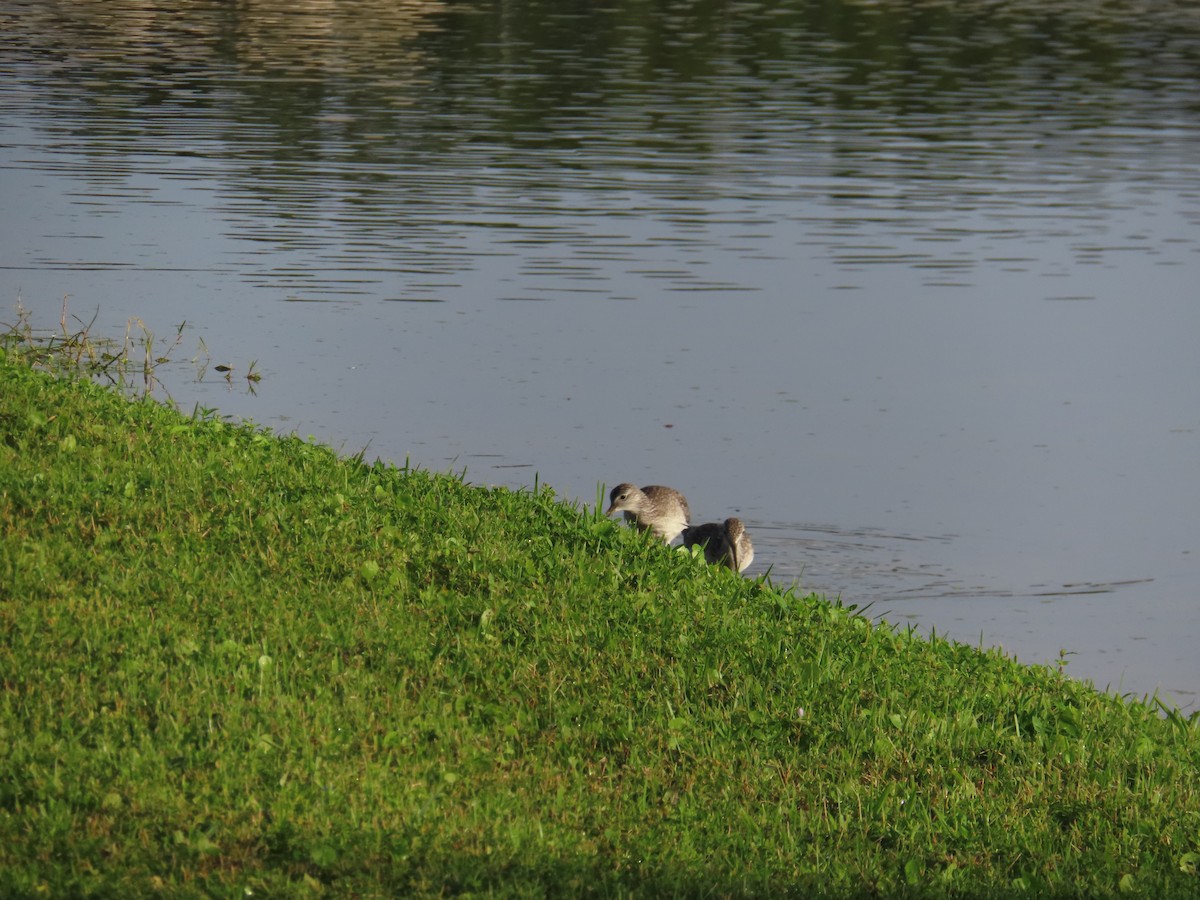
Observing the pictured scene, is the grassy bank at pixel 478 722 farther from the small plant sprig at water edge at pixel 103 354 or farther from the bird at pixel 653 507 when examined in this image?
the small plant sprig at water edge at pixel 103 354

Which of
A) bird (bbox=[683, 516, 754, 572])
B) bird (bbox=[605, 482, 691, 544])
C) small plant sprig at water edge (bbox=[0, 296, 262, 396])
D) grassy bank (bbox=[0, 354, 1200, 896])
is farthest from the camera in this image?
small plant sprig at water edge (bbox=[0, 296, 262, 396])

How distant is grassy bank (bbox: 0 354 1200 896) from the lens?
6.09 metres

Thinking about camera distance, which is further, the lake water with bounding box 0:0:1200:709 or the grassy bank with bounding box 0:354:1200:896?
the lake water with bounding box 0:0:1200:709

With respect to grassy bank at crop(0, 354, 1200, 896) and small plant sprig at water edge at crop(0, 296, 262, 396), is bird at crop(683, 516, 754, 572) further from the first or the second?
small plant sprig at water edge at crop(0, 296, 262, 396)

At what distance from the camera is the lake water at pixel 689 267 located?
37.7 ft

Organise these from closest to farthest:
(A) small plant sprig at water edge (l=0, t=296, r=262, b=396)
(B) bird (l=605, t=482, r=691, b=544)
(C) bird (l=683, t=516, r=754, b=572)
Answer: (C) bird (l=683, t=516, r=754, b=572) < (B) bird (l=605, t=482, r=691, b=544) < (A) small plant sprig at water edge (l=0, t=296, r=262, b=396)

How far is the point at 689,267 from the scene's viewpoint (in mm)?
18047

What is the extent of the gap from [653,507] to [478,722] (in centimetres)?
432

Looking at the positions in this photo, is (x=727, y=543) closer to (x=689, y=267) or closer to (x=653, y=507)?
(x=653, y=507)

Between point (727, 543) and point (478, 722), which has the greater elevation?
point (478, 722)

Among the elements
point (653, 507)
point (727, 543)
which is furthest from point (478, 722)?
point (653, 507)

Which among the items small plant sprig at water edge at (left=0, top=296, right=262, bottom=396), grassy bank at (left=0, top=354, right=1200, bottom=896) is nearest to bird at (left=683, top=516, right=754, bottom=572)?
grassy bank at (left=0, top=354, right=1200, bottom=896)

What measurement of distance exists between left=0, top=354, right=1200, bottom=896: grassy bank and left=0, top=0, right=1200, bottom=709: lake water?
1525mm

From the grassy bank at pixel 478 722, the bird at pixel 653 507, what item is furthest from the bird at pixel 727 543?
the grassy bank at pixel 478 722
